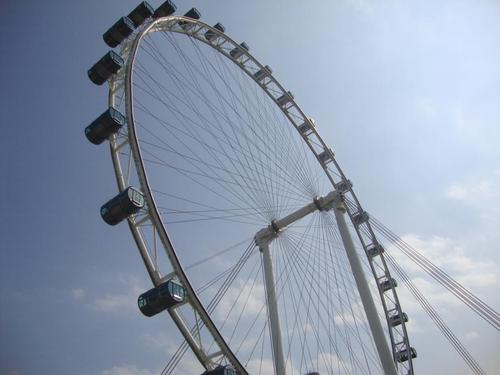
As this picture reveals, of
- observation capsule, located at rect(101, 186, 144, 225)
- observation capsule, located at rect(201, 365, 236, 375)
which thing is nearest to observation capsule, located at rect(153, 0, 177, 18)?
observation capsule, located at rect(101, 186, 144, 225)

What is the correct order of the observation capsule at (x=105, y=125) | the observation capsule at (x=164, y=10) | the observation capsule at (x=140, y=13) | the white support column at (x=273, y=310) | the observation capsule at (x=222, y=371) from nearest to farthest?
the observation capsule at (x=222, y=371)
the observation capsule at (x=105, y=125)
the white support column at (x=273, y=310)
the observation capsule at (x=140, y=13)
the observation capsule at (x=164, y=10)

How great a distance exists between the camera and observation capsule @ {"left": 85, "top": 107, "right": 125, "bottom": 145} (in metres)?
15.4

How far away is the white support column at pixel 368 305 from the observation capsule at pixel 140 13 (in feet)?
51.4

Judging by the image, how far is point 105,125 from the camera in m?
15.5

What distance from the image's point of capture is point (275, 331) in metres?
18.0

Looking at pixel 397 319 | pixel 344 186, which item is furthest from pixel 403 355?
pixel 344 186

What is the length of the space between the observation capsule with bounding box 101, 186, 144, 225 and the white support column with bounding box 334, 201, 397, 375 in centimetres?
1115

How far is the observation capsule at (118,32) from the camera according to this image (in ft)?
62.1

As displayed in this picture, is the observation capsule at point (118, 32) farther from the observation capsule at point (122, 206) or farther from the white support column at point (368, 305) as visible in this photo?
the white support column at point (368, 305)

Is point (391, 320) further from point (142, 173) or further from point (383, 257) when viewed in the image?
point (142, 173)

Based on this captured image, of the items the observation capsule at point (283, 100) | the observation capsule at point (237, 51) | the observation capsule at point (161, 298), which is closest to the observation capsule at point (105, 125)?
the observation capsule at point (161, 298)

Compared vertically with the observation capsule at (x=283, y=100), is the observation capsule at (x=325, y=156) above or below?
below

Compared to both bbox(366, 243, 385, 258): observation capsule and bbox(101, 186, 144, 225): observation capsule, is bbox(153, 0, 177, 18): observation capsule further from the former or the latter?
bbox(366, 243, 385, 258): observation capsule

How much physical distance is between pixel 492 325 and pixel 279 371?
30.4 feet
